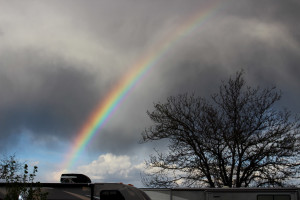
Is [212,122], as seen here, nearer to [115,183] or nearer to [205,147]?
[205,147]

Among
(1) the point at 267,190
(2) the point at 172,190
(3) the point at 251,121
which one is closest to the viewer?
(1) the point at 267,190

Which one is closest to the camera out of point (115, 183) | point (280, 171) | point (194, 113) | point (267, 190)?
point (115, 183)

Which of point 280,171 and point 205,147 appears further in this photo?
point 205,147

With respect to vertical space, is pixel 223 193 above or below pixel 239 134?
below

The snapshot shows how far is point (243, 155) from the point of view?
76.7 ft

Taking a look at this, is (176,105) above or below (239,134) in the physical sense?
above

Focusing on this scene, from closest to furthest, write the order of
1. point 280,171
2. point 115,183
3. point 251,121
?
point 115,183 < point 280,171 < point 251,121

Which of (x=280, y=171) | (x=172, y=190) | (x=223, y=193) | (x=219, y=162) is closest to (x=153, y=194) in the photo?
(x=172, y=190)

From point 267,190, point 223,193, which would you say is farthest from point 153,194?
point 267,190

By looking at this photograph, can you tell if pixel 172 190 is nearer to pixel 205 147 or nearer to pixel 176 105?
pixel 205 147

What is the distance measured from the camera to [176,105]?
25.8 meters

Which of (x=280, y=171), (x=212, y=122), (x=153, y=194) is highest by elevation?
(x=212, y=122)

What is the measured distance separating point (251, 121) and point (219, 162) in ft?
11.8

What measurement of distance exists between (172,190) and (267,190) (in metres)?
4.10
